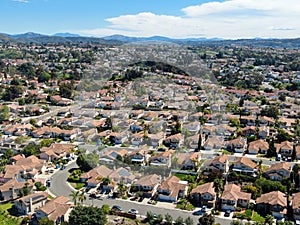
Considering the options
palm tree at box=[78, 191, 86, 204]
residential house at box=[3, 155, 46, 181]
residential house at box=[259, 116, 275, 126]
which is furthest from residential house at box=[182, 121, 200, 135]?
residential house at box=[259, 116, 275, 126]

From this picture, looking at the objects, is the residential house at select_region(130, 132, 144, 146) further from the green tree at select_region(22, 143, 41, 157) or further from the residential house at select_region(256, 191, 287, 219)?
the green tree at select_region(22, 143, 41, 157)

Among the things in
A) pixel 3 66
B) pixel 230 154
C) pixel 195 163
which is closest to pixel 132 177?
pixel 195 163

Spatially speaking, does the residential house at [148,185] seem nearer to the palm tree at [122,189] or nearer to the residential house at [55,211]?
the palm tree at [122,189]

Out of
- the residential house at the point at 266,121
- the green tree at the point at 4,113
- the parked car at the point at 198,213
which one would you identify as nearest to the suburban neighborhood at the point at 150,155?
the parked car at the point at 198,213

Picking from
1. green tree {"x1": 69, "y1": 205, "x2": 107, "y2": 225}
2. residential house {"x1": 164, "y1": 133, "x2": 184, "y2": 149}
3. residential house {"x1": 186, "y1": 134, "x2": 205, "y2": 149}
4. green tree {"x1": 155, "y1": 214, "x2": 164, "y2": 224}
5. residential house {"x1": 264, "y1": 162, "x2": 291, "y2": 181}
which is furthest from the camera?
→ residential house {"x1": 264, "y1": 162, "x2": 291, "y2": 181}

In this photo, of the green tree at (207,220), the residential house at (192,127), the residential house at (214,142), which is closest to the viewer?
the residential house at (192,127)

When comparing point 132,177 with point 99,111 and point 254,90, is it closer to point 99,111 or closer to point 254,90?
point 99,111
